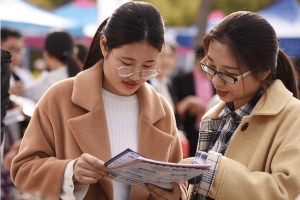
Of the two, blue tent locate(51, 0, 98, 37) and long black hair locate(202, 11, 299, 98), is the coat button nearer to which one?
long black hair locate(202, 11, 299, 98)

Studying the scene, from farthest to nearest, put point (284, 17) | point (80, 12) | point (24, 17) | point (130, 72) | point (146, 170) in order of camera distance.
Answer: point (80, 12), point (284, 17), point (24, 17), point (130, 72), point (146, 170)

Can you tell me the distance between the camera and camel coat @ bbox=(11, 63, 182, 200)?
2908 millimetres

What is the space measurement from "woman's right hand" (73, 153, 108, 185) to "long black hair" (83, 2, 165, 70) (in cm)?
57

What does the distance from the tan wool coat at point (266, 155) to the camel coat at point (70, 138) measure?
44 cm

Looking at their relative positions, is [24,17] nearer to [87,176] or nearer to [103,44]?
[103,44]

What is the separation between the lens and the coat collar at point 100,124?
117 inches

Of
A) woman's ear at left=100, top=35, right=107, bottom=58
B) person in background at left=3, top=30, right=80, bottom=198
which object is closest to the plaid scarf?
woman's ear at left=100, top=35, right=107, bottom=58

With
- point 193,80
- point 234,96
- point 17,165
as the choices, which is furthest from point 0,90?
point 193,80

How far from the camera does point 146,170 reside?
257 cm

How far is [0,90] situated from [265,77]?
1718mm

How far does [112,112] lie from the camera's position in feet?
10.3

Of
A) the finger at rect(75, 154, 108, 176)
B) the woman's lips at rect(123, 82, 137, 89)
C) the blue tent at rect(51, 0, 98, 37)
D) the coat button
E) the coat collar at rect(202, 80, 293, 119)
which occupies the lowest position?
the blue tent at rect(51, 0, 98, 37)

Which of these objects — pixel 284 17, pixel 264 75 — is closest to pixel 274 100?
pixel 264 75

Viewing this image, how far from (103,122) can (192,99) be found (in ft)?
11.6
